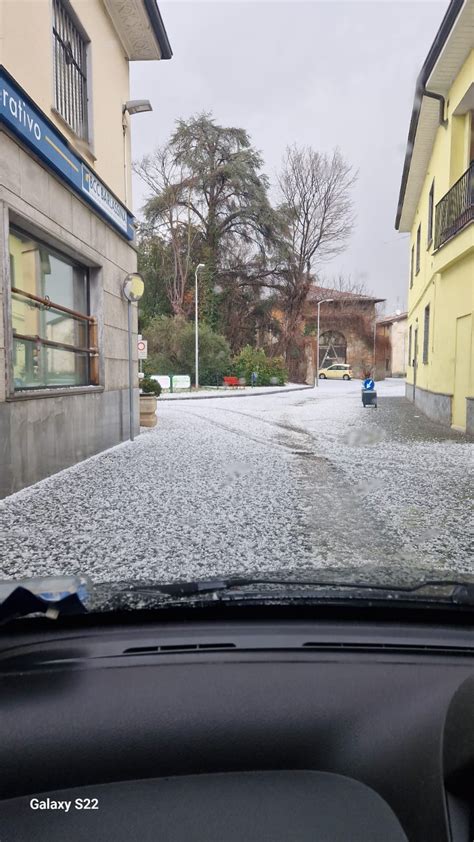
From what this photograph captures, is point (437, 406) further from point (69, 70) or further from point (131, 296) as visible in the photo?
point (69, 70)

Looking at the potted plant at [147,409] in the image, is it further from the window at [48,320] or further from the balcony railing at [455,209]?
the balcony railing at [455,209]

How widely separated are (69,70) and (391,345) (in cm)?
5258

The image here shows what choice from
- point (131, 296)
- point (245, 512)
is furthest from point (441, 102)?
point (245, 512)

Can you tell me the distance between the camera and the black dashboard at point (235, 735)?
1.36 m

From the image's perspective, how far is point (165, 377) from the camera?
33062 millimetres

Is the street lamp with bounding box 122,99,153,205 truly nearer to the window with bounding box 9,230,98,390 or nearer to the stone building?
the window with bounding box 9,230,98,390

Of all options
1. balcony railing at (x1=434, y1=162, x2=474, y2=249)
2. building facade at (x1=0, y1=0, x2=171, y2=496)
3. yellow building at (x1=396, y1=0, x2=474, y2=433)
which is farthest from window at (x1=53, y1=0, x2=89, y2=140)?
balcony railing at (x1=434, y1=162, x2=474, y2=249)

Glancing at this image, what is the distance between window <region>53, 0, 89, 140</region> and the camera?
7.72 metres

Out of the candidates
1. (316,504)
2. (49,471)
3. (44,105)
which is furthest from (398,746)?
(44,105)

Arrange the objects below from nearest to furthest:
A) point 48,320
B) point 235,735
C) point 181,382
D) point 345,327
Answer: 1. point 235,735
2. point 48,320
3. point 181,382
4. point 345,327

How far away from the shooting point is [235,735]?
58.6 inches

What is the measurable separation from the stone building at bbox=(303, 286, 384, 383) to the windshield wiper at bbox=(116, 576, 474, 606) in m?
47.5

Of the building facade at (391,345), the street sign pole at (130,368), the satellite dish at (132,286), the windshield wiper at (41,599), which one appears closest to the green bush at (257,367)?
the building facade at (391,345)

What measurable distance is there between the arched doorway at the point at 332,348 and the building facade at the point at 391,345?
376 centimetres
